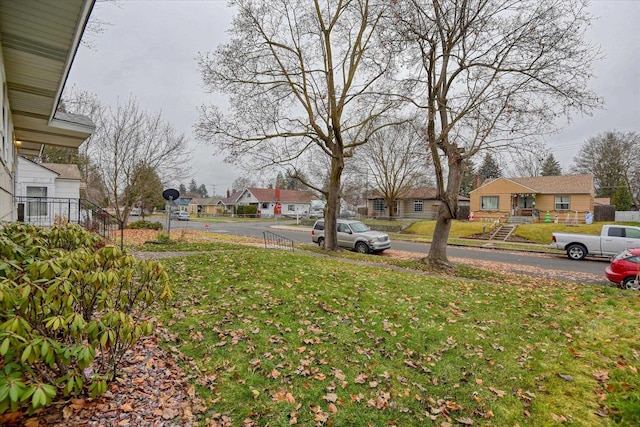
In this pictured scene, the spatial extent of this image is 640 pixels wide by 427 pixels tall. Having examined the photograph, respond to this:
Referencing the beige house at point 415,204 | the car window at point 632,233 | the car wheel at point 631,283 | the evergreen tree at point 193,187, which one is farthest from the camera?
the evergreen tree at point 193,187

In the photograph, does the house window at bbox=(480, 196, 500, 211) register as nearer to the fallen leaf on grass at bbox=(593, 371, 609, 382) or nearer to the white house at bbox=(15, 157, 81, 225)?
the fallen leaf on grass at bbox=(593, 371, 609, 382)

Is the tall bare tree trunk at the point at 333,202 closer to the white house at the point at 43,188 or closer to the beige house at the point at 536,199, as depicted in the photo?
the white house at the point at 43,188

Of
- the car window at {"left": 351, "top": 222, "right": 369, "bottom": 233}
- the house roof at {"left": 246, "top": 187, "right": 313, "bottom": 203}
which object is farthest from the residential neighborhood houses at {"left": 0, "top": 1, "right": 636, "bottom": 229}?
the house roof at {"left": 246, "top": 187, "right": 313, "bottom": 203}

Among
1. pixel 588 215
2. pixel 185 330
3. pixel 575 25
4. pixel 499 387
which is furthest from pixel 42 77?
pixel 588 215

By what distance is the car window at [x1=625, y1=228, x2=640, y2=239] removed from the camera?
14969mm

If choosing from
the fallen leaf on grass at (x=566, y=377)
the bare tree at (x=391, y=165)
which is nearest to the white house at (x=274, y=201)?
the bare tree at (x=391, y=165)

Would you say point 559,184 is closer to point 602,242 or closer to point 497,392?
point 602,242

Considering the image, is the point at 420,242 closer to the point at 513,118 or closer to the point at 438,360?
the point at 513,118

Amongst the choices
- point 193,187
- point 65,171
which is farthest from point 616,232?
point 193,187

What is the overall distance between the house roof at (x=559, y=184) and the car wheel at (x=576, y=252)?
63.1 ft

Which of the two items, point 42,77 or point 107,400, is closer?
point 107,400

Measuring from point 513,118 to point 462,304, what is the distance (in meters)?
7.31

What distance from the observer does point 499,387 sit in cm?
396

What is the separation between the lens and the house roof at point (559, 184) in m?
31.5
